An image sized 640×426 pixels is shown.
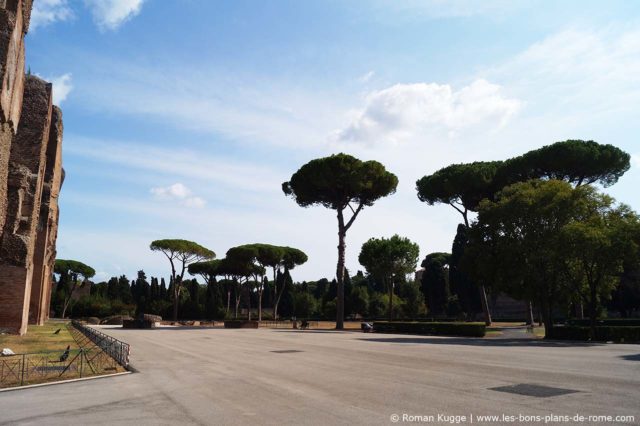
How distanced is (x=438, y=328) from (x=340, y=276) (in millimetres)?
10741

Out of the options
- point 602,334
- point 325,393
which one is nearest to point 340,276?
point 602,334

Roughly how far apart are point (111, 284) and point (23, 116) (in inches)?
2621

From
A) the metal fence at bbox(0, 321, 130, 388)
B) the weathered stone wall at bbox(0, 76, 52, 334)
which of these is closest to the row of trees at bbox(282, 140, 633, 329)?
the weathered stone wall at bbox(0, 76, 52, 334)

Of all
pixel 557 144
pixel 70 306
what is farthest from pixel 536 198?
pixel 70 306

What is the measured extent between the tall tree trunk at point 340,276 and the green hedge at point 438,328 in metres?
3.60

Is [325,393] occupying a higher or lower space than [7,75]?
lower

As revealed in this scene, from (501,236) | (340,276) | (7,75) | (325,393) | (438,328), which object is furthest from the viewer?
(340,276)

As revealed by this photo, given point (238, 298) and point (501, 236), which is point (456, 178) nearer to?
point (501, 236)

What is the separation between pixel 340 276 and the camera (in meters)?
39.6

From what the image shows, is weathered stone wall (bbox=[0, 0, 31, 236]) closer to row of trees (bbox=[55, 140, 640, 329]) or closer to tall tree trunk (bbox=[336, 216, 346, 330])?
row of trees (bbox=[55, 140, 640, 329])

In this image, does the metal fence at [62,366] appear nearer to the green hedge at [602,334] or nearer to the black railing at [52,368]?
the black railing at [52,368]

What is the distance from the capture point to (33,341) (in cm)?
1864

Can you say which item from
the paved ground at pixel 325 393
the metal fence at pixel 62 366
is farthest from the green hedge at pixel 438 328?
the metal fence at pixel 62 366

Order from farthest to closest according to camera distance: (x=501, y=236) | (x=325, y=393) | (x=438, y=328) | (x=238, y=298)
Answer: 1. (x=238, y=298)
2. (x=438, y=328)
3. (x=501, y=236)
4. (x=325, y=393)
